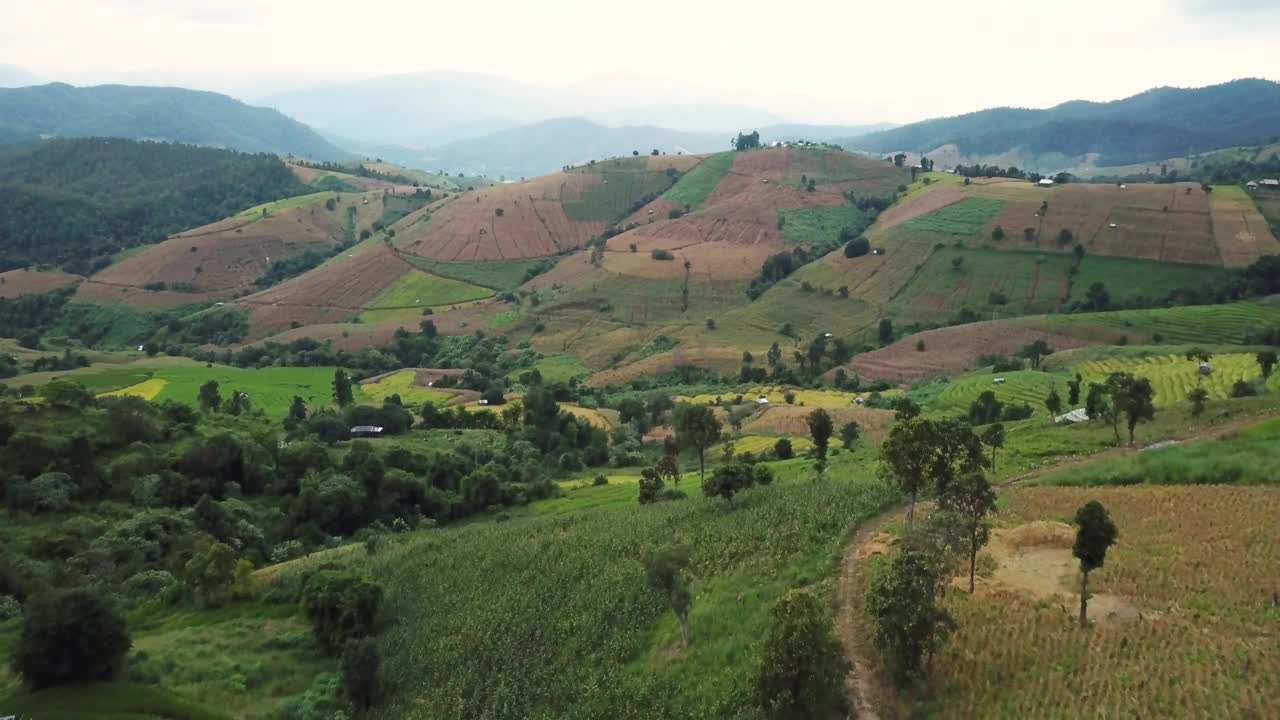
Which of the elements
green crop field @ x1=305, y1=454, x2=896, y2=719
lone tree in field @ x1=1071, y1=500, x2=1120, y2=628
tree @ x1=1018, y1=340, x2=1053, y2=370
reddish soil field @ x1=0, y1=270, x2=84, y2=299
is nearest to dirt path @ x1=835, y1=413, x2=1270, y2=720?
green crop field @ x1=305, y1=454, x2=896, y2=719

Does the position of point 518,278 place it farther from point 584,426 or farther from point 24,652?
point 24,652

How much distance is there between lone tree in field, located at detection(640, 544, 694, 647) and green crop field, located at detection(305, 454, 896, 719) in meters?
0.75

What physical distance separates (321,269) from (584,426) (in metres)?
122

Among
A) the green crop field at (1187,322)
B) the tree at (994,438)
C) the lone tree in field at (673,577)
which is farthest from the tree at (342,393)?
the green crop field at (1187,322)

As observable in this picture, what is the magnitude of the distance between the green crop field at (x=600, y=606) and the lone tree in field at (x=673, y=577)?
0.75 metres

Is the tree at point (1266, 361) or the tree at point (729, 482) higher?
the tree at point (1266, 361)

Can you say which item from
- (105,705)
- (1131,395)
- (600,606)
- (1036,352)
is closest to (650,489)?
(600,606)

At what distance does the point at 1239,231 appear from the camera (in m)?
144

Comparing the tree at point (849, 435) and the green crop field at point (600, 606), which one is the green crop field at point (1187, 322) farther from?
the green crop field at point (600, 606)

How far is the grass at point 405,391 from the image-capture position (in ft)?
391

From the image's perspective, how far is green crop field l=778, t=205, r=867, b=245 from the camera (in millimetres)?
186250

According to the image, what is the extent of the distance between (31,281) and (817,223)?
18017 cm

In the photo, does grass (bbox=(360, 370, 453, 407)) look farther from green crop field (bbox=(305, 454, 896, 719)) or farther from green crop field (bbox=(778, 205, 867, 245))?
green crop field (bbox=(778, 205, 867, 245))

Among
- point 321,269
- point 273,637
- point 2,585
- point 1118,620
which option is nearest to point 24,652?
point 273,637
